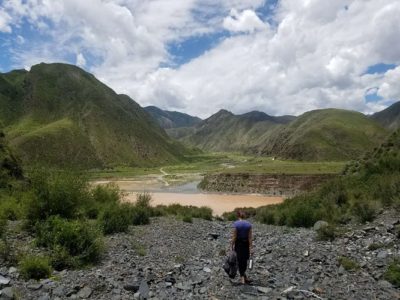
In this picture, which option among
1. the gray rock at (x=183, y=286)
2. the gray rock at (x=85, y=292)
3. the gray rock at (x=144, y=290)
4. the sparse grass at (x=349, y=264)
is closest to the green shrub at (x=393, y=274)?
the sparse grass at (x=349, y=264)

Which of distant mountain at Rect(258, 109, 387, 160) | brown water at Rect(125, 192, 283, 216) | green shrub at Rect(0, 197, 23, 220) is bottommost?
brown water at Rect(125, 192, 283, 216)

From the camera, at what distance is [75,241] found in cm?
1498

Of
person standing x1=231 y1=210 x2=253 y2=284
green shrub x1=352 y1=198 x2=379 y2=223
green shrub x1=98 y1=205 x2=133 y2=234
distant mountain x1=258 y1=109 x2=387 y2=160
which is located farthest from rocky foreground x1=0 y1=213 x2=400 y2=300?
distant mountain x1=258 y1=109 x2=387 y2=160

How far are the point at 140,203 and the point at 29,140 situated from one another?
443 ft

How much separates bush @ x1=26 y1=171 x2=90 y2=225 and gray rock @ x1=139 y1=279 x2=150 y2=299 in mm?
8556

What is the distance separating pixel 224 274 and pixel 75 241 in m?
5.89

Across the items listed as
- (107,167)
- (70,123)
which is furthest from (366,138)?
(70,123)

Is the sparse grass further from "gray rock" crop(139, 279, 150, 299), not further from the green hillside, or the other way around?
the green hillside

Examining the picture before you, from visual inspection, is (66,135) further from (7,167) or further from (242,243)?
(242,243)

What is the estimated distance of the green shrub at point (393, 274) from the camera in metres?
11.5

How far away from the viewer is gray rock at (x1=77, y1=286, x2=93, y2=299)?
11.1 metres

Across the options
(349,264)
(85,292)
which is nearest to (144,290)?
(85,292)

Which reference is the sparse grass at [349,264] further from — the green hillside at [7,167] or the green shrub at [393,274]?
the green hillside at [7,167]

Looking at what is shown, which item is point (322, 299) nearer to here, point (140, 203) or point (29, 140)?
point (140, 203)
